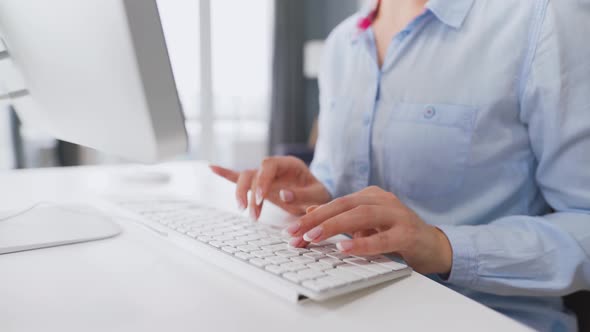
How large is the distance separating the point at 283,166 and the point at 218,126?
3.18 m

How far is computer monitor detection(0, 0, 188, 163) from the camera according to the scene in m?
0.37

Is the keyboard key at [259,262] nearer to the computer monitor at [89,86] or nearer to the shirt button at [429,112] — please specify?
the computer monitor at [89,86]

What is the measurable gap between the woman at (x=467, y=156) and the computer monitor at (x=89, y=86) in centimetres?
19

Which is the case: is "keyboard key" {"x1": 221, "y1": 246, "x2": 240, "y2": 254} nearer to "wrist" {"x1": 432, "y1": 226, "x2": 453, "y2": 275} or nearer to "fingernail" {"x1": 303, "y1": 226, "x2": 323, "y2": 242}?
"fingernail" {"x1": 303, "y1": 226, "x2": 323, "y2": 242}

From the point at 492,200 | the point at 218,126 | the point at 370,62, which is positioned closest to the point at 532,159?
the point at 492,200

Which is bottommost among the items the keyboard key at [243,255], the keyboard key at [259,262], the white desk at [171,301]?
the white desk at [171,301]

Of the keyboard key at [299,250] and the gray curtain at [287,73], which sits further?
the gray curtain at [287,73]

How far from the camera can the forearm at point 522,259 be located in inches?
19.2

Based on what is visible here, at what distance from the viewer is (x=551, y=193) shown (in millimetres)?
583

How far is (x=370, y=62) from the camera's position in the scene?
2.57 feet


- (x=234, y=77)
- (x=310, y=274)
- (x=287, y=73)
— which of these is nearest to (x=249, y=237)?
(x=310, y=274)

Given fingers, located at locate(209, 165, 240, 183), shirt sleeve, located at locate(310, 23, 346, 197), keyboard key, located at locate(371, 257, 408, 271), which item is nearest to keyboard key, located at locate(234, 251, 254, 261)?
keyboard key, located at locate(371, 257, 408, 271)

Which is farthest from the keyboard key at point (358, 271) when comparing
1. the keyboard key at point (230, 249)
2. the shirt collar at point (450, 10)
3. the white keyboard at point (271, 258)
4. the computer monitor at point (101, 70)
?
the shirt collar at point (450, 10)

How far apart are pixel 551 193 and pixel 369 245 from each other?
1.09 ft
